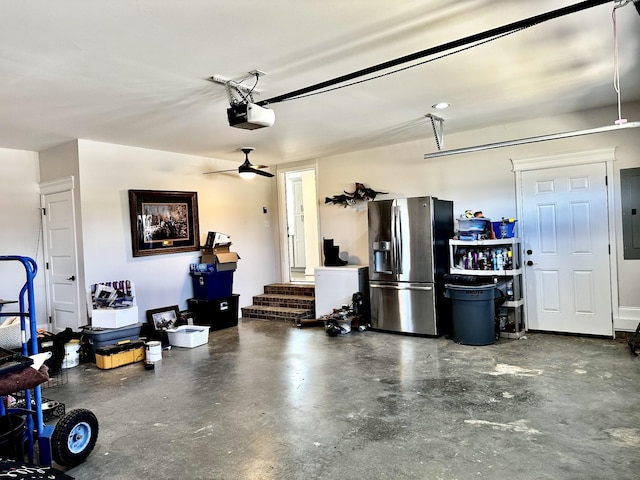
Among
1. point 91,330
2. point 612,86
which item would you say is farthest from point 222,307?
point 612,86

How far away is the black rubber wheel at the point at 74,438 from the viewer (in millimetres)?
2605

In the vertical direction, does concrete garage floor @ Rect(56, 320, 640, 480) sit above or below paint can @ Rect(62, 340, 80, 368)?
below

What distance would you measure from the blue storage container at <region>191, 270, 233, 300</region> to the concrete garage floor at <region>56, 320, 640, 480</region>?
151cm

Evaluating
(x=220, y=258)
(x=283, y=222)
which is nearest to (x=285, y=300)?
(x=220, y=258)

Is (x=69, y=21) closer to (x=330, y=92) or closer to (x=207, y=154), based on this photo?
(x=330, y=92)

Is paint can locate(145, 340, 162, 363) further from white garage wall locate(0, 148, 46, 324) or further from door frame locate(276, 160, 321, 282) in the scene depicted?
door frame locate(276, 160, 321, 282)

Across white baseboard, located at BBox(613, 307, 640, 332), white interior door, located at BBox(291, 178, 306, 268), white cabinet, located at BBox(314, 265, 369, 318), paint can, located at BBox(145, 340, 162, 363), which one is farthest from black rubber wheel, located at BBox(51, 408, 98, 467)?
white interior door, located at BBox(291, 178, 306, 268)

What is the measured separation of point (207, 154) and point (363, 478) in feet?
18.2

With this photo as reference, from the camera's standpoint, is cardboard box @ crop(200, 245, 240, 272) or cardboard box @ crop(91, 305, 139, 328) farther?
cardboard box @ crop(200, 245, 240, 272)

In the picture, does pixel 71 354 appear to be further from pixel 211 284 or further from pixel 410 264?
pixel 410 264

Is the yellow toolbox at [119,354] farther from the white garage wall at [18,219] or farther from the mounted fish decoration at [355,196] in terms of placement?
the mounted fish decoration at [355,196]

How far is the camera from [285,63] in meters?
3.31

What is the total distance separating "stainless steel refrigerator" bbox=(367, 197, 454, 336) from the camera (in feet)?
18.0

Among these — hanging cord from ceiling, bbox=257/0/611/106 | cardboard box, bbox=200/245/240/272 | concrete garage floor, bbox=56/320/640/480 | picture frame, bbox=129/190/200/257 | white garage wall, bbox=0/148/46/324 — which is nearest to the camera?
hanging cord from ceiling, bbox=257/0/611/106
